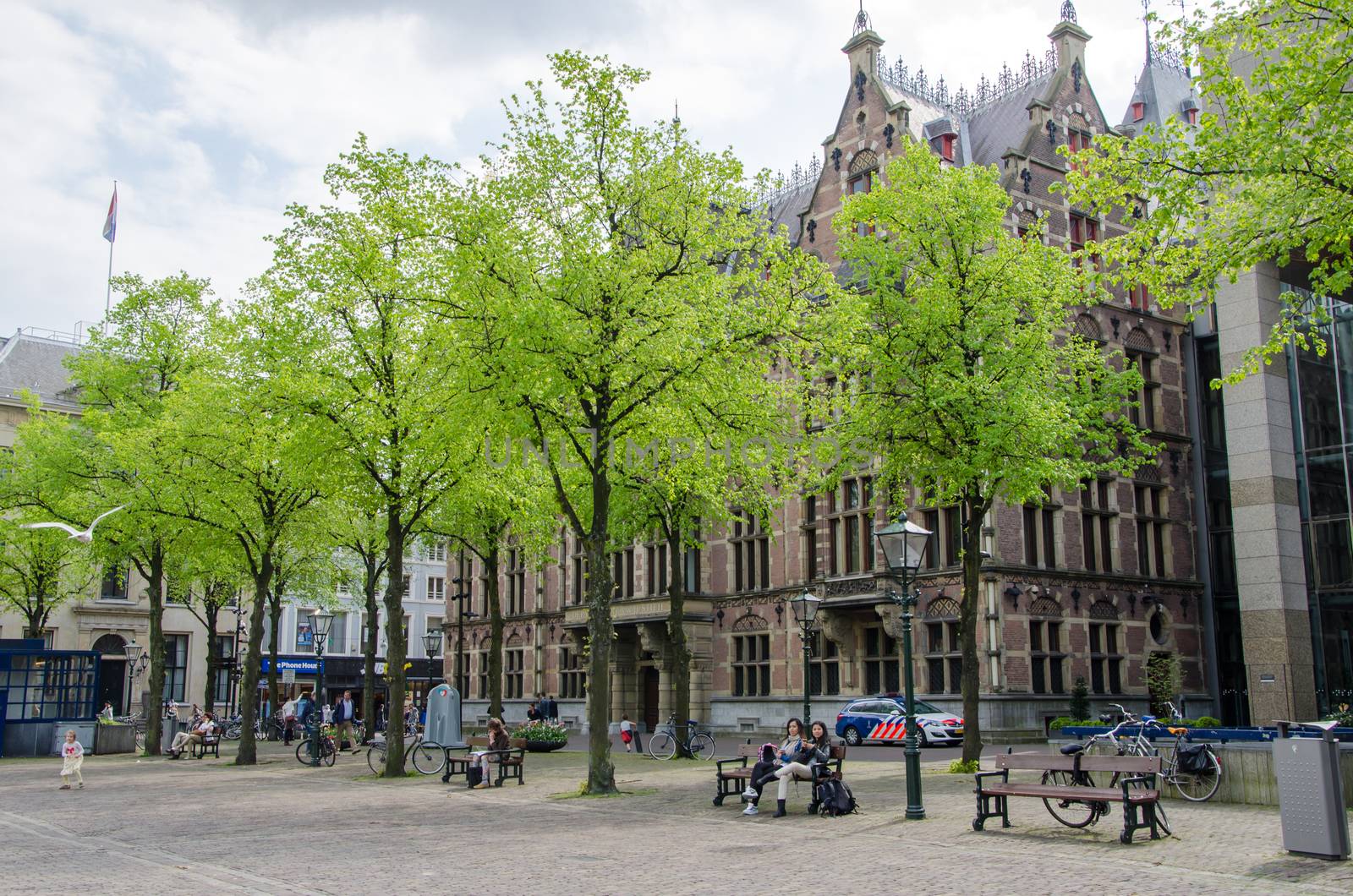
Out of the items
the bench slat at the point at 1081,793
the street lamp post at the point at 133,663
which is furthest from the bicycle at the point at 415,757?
the street lamp post at the point at 133,663

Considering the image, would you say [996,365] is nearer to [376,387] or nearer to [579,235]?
[579,235]

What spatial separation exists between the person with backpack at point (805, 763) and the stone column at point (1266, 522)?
17.6 metres

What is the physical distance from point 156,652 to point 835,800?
24.1 meters

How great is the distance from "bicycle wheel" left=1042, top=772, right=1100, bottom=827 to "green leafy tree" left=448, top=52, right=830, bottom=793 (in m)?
6.88

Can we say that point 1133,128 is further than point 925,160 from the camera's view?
Yes

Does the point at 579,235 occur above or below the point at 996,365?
above

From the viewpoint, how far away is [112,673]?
180 ft

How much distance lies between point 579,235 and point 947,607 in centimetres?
1833

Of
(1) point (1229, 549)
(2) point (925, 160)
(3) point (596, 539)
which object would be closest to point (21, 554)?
(3) point (596, 539)

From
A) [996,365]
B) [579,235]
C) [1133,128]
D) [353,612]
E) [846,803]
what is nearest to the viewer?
[846,803]

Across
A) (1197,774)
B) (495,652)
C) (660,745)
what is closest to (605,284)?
(1197,774)

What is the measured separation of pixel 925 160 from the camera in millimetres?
22406

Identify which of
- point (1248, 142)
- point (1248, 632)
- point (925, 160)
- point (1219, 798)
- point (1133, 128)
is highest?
point (1133, 128)

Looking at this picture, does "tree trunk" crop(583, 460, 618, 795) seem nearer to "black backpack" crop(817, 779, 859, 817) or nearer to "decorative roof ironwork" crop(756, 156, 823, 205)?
"black backpack" crop(817, 779, 859, 817)
